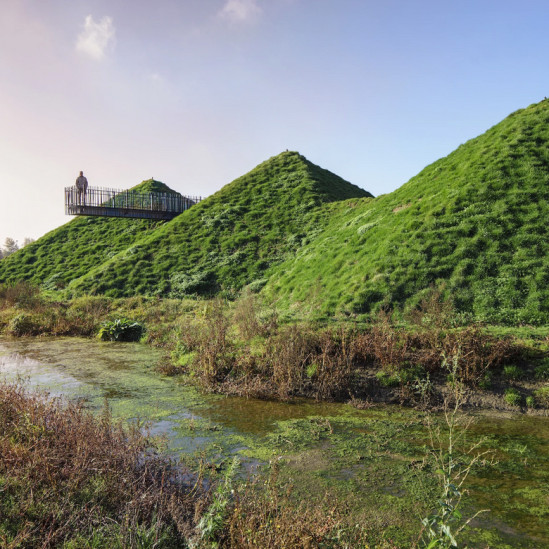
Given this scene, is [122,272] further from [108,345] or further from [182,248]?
[108,345]

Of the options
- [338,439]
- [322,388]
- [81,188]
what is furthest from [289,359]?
[81,188]

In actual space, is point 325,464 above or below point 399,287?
below

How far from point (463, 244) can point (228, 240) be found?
18.3 metres

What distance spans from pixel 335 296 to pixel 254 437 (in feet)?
32.7

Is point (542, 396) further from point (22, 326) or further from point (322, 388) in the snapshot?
point (22, 326)

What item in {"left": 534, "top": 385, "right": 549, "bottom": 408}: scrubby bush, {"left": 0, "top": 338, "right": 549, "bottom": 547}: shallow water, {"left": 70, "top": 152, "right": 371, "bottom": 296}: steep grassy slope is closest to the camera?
{"left": 0, "top": 338, "right": 549, "bottom": 547}: shallow water

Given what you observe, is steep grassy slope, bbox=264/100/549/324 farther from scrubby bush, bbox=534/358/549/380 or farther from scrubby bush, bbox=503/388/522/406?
scrubby bush, bbox=503/388/522/406

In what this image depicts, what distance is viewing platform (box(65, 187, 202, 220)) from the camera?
3597 cm

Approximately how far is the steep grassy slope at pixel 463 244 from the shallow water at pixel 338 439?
6333 mm

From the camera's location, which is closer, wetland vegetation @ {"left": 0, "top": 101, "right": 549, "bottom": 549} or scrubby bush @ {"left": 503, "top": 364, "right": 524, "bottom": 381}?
wetland vegetation @ {"left": 0, "top": 101, "right": 549, "bottom": 549}

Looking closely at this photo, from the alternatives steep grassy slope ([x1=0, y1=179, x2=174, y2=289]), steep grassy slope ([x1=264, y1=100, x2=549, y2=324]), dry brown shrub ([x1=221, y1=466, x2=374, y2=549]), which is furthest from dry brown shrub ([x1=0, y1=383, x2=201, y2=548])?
steep grassy slope ([x1=0, y1=179, x2=174, y2=289])

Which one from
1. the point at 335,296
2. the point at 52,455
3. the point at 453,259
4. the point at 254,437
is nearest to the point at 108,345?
the point at 335,296

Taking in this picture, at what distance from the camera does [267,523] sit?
4062mm

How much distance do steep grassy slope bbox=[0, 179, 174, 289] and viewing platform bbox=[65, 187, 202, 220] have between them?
5.91ft
